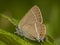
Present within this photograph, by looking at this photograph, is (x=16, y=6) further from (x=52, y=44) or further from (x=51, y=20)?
(x=52, y=44)

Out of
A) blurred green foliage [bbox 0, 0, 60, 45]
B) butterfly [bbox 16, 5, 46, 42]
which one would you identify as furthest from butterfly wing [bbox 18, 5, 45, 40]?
blurred green foliage [bbox 0, 0, 60, 45]

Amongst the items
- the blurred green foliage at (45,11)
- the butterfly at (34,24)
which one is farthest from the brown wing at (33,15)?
the blurred green foliage at (45,11)

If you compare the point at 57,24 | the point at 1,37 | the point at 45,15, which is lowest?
the point at 1,37

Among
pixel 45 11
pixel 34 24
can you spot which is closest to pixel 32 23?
pixel 34 24

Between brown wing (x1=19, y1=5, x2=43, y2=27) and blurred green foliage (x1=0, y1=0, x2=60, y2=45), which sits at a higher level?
blurred green foliage (x1=0, y1=0, x2=60, y2=45)

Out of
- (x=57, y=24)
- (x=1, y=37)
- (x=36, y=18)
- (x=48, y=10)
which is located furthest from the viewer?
(x=48, y=10)

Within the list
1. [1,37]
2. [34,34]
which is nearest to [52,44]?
[1,37]

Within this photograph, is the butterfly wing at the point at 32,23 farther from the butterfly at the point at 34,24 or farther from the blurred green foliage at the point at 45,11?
the blurred green foliage at the point at 45,11

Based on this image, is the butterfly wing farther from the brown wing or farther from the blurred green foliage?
the blurred green foliage
